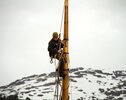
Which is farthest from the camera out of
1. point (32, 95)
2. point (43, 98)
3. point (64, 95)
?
point (32, 95)

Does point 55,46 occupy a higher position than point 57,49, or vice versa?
point 55,46

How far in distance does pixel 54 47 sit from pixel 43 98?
169 metres

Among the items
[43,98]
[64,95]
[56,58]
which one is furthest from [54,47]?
[43,98]

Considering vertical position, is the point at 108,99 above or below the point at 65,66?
below

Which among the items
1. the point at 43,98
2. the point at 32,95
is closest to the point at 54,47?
the point at 43,98

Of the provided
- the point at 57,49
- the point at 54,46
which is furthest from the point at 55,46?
the point at 57,49

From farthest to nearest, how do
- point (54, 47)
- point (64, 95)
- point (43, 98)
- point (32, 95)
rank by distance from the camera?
point (32, 95) < point (43, 98) < point (54, 47) < point (64, 95)

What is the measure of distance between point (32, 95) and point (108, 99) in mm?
52915

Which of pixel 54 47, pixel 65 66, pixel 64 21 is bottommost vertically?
pixel 65 66

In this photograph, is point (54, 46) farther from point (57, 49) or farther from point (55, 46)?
point (57, 49)

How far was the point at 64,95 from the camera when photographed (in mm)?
9891

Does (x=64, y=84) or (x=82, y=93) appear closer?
(x=64, y=84)

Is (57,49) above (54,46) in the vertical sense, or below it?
below

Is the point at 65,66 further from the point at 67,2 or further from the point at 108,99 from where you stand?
the point at 108,99
